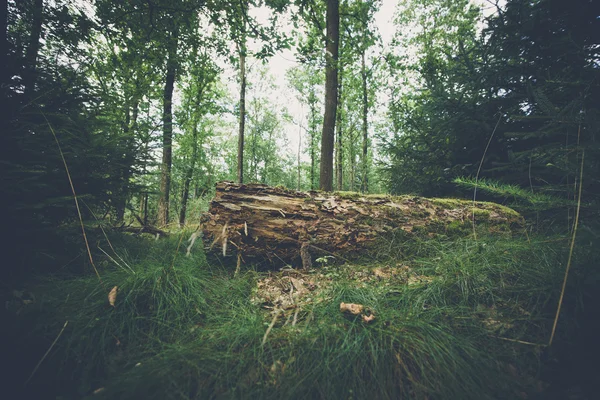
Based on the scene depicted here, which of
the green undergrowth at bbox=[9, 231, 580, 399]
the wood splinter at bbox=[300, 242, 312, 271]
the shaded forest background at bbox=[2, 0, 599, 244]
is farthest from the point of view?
the wood splinter at bbox=[300, 242, 312, 271]

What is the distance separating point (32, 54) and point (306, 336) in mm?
4163

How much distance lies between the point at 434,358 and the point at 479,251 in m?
1.49

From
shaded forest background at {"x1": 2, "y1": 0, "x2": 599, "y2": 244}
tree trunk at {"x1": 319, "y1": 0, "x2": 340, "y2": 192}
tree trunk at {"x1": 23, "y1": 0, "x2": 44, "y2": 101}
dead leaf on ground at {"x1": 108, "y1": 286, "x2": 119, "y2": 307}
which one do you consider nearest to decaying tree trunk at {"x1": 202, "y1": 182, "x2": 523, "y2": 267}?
shaded forest background at {"x1": 2, "y1": 0, "x2": 599, "y2": 244}

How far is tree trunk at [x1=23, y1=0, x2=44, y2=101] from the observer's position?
2092 millimetres

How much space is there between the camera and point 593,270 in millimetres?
1232

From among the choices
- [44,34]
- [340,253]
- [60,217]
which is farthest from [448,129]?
[44,34]

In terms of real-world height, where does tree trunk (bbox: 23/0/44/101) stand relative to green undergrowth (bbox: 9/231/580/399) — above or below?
above

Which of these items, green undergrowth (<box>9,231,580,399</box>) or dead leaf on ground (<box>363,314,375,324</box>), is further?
dead leaf on ground (<box>363,314,375,324</box>)

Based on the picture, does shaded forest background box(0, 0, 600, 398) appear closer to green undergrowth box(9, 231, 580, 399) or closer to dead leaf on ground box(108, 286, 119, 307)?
green undergrowth box(9, 231, 580, 399)

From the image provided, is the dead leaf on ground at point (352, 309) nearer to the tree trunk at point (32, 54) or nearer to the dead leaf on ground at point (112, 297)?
the dead leaf on ground at point (112, 297)

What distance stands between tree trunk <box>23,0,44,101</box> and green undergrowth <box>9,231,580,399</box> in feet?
6.78

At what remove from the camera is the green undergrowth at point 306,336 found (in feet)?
3.28

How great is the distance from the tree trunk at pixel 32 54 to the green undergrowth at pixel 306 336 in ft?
6.78

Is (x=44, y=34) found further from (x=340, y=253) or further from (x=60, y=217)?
(x=340, y=253)
